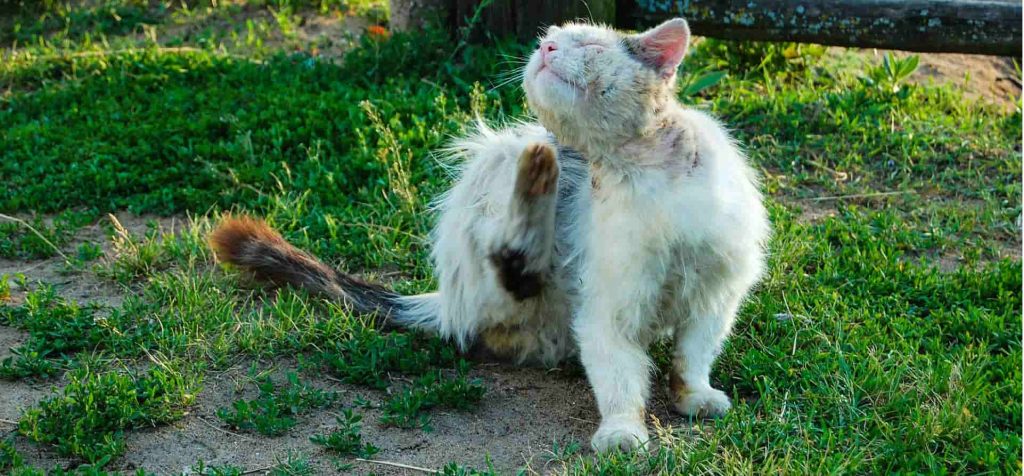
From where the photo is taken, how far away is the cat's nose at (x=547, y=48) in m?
3.54

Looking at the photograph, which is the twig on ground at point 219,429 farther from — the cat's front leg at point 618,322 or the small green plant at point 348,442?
the cat's front leg at point 618,322

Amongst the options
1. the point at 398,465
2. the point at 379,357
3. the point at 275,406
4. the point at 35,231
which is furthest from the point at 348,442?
the point at 35,231

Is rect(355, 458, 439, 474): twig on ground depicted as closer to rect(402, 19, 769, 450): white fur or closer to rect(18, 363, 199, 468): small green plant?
rect(402, 19, 769, 450): white fur

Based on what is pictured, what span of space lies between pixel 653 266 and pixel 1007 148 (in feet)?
11.3

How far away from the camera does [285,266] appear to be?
4.65m

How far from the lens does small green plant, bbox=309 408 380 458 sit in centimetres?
361

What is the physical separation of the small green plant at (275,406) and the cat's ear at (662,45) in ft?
5.06

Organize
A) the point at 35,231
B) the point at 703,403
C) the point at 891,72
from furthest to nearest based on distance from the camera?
the point at 891,72 < the point at 35,231 < the point at 703,403

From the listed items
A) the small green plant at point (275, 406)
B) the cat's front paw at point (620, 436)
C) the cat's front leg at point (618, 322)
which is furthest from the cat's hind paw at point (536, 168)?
the small green plant at point (275, 406)

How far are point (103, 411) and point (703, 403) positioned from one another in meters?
→ 1.91

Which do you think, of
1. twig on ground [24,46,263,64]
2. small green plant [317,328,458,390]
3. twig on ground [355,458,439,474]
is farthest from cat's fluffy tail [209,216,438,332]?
twig on ground [24,46,263,64]

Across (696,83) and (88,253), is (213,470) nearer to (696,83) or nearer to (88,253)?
(88,253)

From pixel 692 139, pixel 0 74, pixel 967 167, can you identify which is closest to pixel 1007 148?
pixel 967 167

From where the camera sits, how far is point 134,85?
22.1 feet
